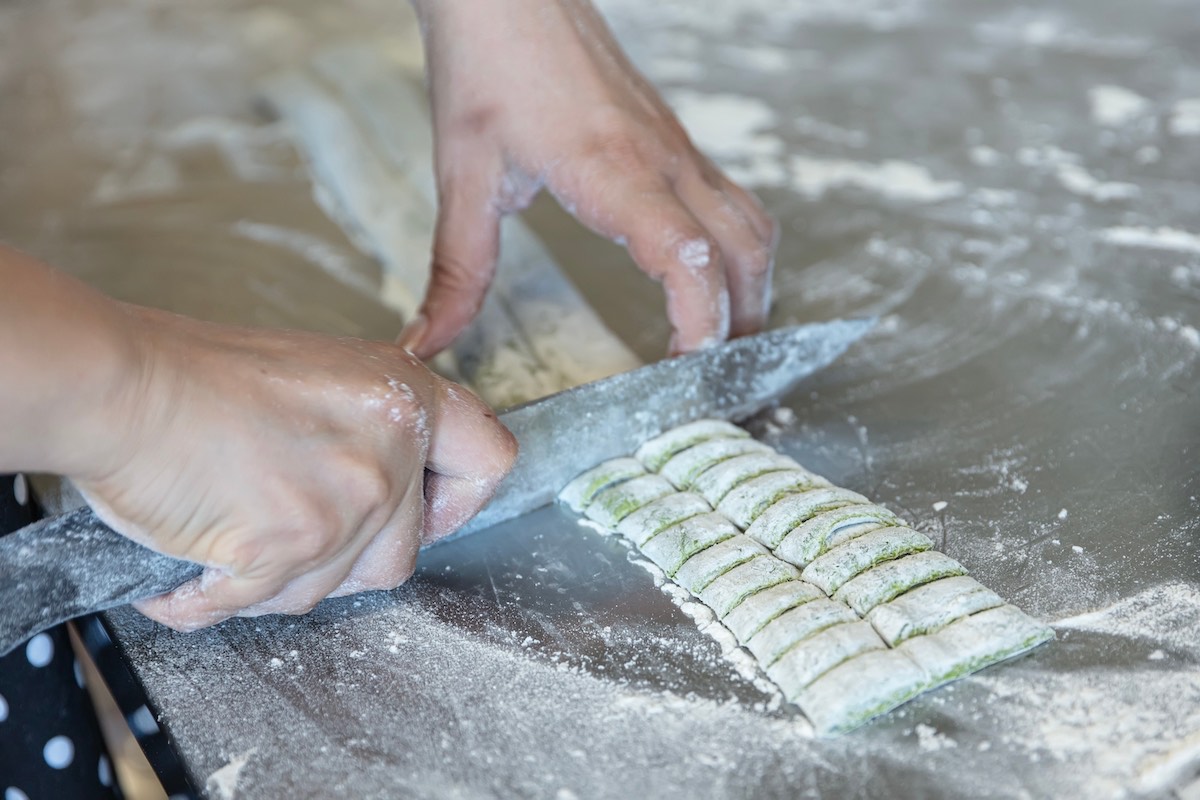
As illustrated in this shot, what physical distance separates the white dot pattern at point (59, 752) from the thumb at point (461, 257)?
868mm

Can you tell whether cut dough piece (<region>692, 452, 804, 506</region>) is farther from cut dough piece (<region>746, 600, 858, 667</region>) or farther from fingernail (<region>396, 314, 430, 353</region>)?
fingernail (<region>396, 314, 430, 353</region>)

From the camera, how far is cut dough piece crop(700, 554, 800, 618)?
4.70 ft

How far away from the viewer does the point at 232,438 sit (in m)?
1.18

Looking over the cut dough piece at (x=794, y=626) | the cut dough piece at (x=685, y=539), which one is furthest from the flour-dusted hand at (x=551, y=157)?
the cut dough piece at (x=794, y=626)

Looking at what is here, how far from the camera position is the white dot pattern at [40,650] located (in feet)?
4.62

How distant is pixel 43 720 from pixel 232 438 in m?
0.57

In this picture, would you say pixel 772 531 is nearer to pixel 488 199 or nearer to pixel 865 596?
pixel 865 596

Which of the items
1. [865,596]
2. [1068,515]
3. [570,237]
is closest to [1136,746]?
[865,596]

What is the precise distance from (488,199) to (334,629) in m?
0.90

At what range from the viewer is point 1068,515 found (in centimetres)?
163

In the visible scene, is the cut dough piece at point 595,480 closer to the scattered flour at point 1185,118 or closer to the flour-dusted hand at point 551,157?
the flour-dusted hand at point 551,157

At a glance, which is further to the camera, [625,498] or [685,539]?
[625,498]

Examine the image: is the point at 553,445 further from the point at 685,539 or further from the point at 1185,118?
the point at 1185,118

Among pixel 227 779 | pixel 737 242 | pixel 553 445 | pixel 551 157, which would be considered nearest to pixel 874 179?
pixel 737 242
